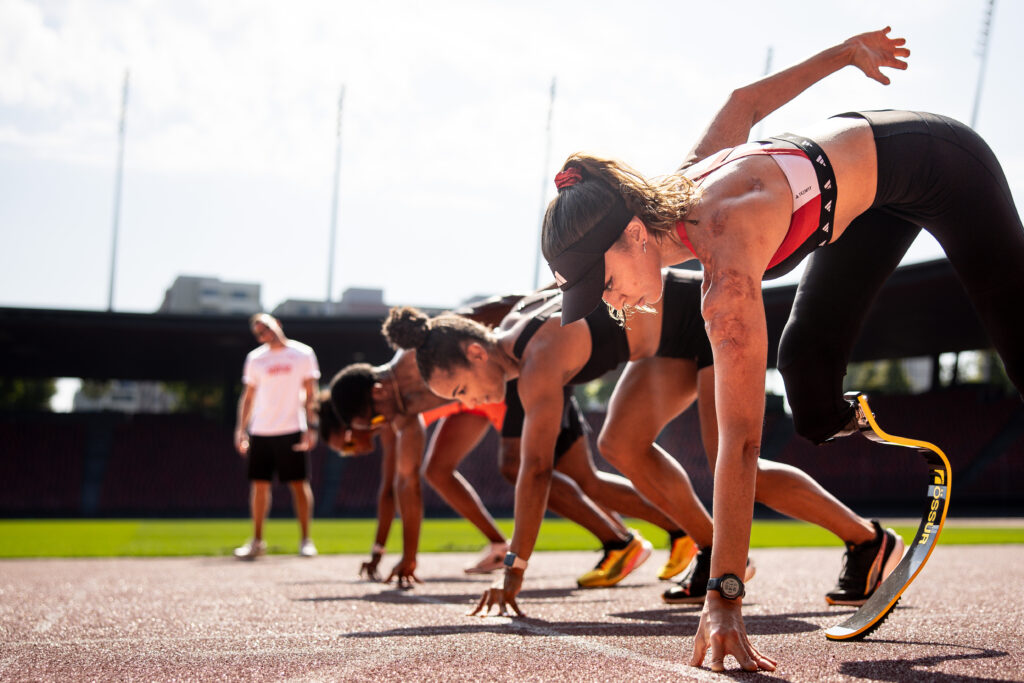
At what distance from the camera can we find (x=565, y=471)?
598 cm

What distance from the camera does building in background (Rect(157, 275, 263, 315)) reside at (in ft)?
310

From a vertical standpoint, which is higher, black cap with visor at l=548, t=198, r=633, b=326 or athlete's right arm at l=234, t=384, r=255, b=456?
black cap with visor at l=548, t=198, r=633, b=326

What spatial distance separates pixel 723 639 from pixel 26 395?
73.2 m

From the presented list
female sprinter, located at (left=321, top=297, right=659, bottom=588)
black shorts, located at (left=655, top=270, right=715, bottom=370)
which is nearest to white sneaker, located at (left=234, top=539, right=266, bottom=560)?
female sprinter, located at (left=321, top=297, right=659, bottom=588)

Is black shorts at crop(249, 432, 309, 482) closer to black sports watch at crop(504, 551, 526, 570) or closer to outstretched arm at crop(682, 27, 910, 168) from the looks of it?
black sports watch at crop(504, 551, 526, 570)

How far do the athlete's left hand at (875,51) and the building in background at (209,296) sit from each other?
86.6 meters

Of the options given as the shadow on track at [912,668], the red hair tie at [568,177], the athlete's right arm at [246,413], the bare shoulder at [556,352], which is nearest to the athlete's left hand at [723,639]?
the shadow on track at [912,668]

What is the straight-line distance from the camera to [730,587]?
7.71ft

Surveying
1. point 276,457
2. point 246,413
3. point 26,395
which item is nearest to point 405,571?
point 276,457

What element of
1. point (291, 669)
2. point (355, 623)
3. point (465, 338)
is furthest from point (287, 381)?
point (291, 669)

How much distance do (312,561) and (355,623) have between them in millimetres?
4632

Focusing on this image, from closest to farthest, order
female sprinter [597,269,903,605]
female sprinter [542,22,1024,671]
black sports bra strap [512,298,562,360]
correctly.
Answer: female sprinter [542,22,1024,671] → black sports bra strap [512,298,562,360] → female sprinter [597,269,903,605]

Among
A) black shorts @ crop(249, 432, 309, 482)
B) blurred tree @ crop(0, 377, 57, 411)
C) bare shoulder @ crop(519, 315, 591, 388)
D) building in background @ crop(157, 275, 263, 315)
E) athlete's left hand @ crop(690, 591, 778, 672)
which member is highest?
bare shoulder @ crop(519, 315, 591, 388)

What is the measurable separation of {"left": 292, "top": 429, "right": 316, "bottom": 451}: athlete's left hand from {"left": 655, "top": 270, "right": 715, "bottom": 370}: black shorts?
4943 mm
